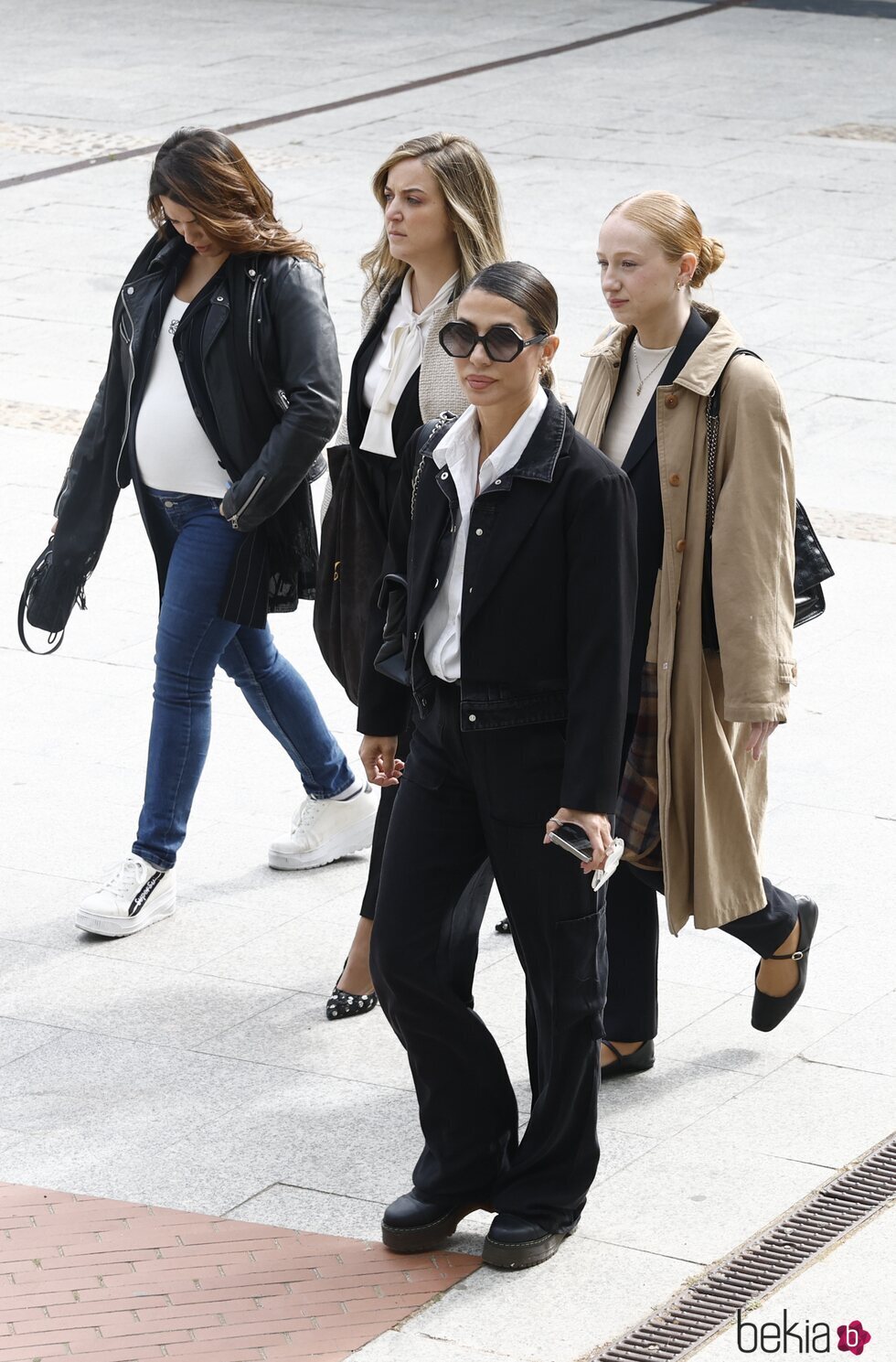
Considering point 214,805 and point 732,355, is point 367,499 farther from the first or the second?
point 214,805

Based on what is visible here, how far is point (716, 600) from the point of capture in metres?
4.56

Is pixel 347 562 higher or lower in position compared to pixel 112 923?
higher

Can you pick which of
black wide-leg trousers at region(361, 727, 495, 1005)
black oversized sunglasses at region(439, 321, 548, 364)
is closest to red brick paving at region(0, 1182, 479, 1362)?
black wide-leg trousers at region(361, 727, 495, 1005)

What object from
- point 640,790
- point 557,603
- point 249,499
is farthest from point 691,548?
point 249,499

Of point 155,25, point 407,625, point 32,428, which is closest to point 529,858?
point 407,625

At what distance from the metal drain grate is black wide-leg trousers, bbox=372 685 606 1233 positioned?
13.4 inches

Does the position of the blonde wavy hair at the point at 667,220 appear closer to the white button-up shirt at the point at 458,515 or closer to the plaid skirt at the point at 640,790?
the white button-up shirt at the point at 458,515

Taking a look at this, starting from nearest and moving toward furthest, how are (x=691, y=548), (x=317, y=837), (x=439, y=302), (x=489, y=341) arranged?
(x=489, y=341) < (x=691, y=548) < (x=439, y=302) < (x=317, y=837)

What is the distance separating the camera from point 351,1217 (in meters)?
4.39

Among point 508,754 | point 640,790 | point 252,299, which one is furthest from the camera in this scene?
point 252,299

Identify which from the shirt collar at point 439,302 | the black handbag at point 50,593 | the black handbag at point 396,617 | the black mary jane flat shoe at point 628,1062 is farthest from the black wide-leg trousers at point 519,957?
the black handbag at point 50,593

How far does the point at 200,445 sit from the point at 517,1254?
2537 mm

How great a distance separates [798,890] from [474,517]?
2331 mm

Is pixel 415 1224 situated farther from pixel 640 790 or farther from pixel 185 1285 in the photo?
pixel 640 790
